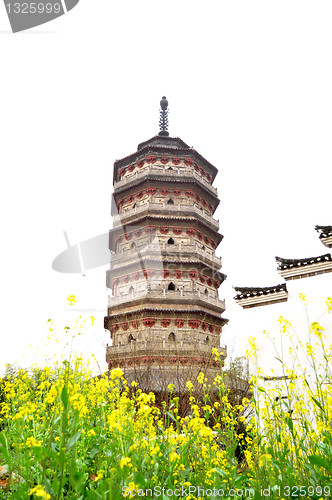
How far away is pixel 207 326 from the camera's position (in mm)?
21812

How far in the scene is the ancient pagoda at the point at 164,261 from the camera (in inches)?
790

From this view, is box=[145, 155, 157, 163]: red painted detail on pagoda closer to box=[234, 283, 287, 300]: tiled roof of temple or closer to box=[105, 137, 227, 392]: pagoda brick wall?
box=[105, 137, 227, 392]: pagoda brick wall

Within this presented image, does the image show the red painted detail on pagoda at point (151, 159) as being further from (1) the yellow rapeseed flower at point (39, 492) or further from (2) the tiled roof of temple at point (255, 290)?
(1) the yellow rapeseed flower at point (39, 492)

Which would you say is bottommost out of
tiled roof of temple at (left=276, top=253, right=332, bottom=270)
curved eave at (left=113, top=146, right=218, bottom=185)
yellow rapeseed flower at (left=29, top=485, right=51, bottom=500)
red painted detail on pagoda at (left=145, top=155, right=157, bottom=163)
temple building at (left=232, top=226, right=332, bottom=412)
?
yellow rapeseed flower at (left=29, top=485, right=51, bottom=500)

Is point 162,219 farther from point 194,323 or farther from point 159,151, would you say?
point 194,323

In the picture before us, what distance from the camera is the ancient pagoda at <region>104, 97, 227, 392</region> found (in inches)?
790

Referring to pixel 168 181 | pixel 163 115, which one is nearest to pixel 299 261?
pixel 168 181

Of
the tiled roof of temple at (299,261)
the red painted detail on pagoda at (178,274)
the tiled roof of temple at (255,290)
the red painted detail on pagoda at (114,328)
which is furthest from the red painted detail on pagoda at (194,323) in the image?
the tiled roof of temple at (299,261)

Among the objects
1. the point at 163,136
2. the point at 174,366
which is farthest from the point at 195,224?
the point at 174,366

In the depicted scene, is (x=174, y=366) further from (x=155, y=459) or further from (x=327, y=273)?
(x=155, y=459)

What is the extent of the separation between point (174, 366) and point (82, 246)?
1228 cm
